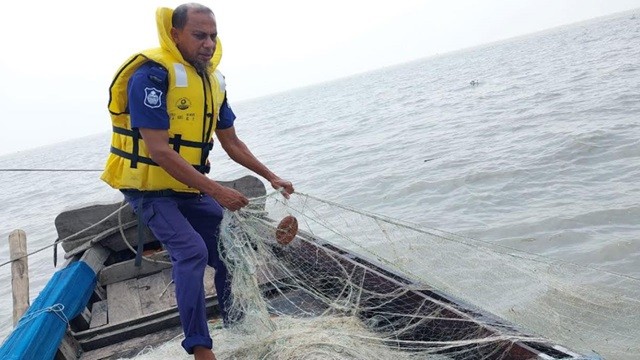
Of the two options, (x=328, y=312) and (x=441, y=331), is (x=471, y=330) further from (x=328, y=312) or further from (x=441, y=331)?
(x=328, y=312)

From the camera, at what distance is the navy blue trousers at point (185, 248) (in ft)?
9.28

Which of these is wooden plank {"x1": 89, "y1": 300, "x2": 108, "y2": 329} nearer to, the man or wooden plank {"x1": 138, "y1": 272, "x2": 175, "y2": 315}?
wooden plank {"x1": 138, "y1": 272, "x2": 175, "y2": 315}

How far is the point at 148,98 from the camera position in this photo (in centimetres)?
271

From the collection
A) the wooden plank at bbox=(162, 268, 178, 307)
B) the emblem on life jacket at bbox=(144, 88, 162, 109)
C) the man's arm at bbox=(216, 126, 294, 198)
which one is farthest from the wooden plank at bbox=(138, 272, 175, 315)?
the emblem on life jacket at bbox=(144, 88, 162, 109)

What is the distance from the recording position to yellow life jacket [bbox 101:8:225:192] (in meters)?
2.95

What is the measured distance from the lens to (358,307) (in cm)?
354

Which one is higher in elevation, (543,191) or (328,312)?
(328,312)

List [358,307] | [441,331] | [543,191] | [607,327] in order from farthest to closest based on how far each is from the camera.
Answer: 1. [543,191]
2. [607,327]
3. [358,307]
4. [441,331]

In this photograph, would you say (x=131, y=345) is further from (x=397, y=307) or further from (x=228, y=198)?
(x=397, y=307)

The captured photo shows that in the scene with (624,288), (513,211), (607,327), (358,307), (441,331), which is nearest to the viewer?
(441,331)

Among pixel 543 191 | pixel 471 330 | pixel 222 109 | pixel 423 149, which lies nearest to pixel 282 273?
pixel 222 109

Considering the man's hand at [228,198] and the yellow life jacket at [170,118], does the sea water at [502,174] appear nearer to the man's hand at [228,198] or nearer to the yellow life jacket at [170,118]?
the yellow life jacket at [170,118]

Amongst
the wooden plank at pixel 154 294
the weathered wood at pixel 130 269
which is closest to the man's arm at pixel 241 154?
the wooden plank at pixel 154 294

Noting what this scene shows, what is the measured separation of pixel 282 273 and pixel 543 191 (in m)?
5.76
